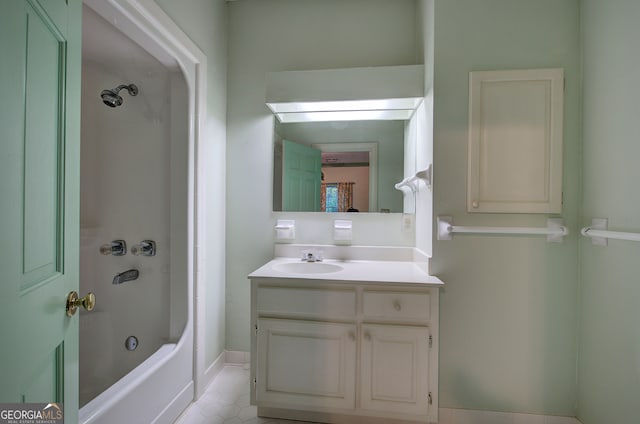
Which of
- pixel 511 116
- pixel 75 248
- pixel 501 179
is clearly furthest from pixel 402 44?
pixel 75 248

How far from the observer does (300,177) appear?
2.09 meters

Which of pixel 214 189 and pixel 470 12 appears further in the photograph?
pixel 214 189

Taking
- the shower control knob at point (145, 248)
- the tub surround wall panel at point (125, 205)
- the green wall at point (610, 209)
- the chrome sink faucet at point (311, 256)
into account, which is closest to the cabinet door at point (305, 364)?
the chrome sink faucet at point (311, 256)

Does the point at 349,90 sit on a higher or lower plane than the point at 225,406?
higher

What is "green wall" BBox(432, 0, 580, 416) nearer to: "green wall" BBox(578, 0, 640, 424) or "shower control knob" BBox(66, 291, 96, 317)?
"green wall" BBox(578, 0, 640, 424)

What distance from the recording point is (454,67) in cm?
154

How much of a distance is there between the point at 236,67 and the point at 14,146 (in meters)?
1.74

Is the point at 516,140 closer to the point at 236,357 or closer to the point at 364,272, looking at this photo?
the point at 364,272

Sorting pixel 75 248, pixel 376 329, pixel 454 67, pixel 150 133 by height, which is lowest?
pixel 376 329

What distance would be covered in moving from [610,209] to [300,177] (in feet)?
5.42

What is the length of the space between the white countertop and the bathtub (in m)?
→ 0.60

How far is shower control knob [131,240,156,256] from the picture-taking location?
1686 mm

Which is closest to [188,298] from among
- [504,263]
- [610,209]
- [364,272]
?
[364,272]

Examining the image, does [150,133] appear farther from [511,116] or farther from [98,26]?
[511,116]
